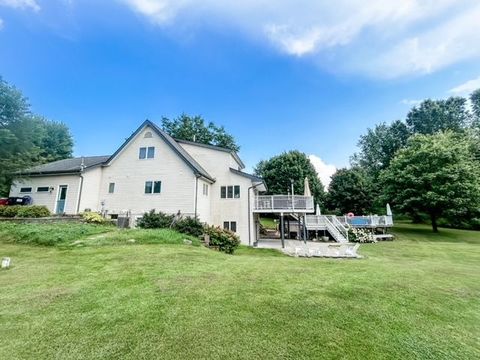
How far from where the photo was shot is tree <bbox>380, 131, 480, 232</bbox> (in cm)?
2230

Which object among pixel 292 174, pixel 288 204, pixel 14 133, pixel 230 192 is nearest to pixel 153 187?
pixel 230 192

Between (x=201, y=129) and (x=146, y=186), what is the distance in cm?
1936

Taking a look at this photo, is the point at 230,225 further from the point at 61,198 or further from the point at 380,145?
the point at 380,145

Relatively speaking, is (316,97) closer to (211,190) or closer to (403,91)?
(403,91)

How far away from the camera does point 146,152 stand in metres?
18.0

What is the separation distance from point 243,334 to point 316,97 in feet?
62.3

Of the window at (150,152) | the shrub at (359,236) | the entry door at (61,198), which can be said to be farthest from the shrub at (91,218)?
the shrub at (359,236)

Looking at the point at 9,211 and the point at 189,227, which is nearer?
the point at 189,227

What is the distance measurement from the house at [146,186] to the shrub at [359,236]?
8608 millimetres

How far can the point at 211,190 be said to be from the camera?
19.3 meters

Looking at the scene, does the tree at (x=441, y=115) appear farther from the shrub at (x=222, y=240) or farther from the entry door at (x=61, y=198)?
the entry door at (x=61, y=198)

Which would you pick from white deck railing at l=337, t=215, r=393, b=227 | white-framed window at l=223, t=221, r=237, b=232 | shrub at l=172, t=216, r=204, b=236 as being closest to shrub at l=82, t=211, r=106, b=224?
shrub at l=172, t=216, r=204, b=236

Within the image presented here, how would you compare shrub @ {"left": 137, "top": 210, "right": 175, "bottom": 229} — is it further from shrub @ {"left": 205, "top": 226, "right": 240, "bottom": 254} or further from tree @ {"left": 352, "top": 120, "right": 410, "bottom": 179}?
tree @ {"left": 352, "top": 120, "right": 410, "bottom": 179}

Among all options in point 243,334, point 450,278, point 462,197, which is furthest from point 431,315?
point 462,197
